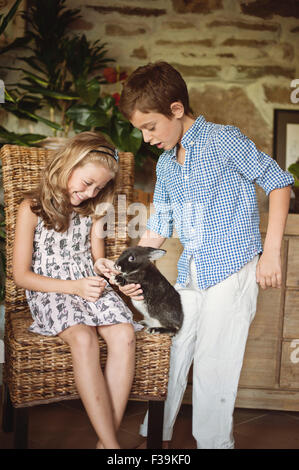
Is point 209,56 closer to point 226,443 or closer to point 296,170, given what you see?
point 296,170

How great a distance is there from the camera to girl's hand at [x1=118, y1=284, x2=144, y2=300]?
4.16 feet

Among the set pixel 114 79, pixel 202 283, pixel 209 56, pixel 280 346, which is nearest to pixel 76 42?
pixel 114 79

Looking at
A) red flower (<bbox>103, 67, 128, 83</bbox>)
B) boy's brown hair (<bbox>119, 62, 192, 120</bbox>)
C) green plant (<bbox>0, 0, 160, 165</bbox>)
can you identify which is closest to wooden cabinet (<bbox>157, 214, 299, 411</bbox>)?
boy's brown hair (<bbox>119, 62, 192, 120</bbox>)

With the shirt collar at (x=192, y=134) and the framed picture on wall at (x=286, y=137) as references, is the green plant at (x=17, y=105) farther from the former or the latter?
the framed picture on wall at (x=286, y=137)

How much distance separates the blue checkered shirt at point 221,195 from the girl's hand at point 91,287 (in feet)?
0.95

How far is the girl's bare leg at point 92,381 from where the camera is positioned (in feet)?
3.59

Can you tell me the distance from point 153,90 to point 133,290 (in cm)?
57

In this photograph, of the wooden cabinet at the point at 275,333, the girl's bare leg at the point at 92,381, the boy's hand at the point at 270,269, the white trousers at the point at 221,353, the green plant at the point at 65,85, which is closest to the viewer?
the girl's bare leg at the point at 92,381

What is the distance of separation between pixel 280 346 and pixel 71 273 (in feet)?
2.89

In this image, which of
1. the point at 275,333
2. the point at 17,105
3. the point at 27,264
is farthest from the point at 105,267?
the point at 17,105

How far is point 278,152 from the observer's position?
7.66ft

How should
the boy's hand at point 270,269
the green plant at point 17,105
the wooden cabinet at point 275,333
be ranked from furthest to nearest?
the green plant at point 17,105
the wooden cabinet at point 275,333
the boy's hand at point 270,269

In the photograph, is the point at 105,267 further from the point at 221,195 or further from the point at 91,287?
the point at 221,195

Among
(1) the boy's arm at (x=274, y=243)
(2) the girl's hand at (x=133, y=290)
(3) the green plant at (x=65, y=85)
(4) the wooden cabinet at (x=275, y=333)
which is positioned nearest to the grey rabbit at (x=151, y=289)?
(2) the girl's hand at (x=133, y=290)
